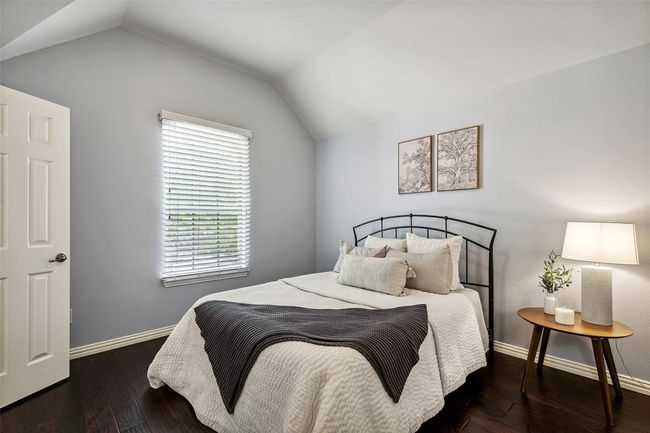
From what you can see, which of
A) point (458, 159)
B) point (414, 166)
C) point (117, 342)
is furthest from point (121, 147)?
point (458, 159)

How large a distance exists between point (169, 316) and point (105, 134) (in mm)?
1855

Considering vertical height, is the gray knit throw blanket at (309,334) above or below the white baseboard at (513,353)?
above

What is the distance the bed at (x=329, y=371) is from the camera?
1278 millimetres

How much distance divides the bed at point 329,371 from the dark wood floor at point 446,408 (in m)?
0.13

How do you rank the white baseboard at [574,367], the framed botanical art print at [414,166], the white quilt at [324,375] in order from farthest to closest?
1. the framed botanical art print at [414,166]
2. the white baseboard at [574,367]
3. the white quilt at [324,375]

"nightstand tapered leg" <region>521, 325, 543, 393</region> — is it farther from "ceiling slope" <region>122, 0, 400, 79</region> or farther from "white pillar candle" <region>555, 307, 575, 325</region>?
"ceiling slope" <region>122, 0, 400, 79</region>

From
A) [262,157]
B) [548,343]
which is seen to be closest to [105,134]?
[262,157]

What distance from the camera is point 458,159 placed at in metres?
3.02

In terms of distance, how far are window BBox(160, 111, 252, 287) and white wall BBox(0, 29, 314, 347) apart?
0.11m

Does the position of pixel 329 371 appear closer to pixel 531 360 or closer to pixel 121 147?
pixel 531 360

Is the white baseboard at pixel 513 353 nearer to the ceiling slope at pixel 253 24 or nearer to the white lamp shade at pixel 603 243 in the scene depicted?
the white lamp shade at pixel 603 243

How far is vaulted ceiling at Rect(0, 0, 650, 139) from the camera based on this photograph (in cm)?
212

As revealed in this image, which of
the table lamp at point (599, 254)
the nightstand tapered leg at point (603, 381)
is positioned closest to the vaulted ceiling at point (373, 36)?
the table lamp at point (599, 254)

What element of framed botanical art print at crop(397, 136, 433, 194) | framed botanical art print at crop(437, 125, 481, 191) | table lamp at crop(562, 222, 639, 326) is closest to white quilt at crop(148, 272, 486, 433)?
table lamp at crop(562, 222, 639, 326)
